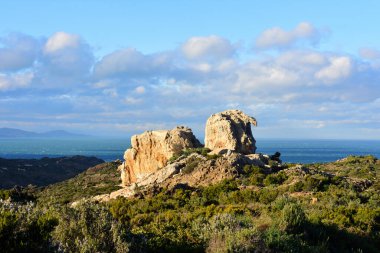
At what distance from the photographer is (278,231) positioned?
11.0 meters

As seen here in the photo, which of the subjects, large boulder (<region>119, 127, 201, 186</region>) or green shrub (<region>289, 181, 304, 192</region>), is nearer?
green shrub (<region>289, 181, 304, 192</region>)

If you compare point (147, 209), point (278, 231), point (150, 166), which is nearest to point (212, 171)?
point (147, 209)

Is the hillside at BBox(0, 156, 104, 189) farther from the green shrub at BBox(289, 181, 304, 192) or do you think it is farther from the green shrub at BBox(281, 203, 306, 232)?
the green shrub at BBox(281, 203, 306, 232)

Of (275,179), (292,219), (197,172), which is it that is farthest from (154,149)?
(292,219)

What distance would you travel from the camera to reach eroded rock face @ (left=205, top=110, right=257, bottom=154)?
130 feet

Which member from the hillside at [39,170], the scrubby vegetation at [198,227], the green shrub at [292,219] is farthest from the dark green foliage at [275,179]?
the hillside at [39,170]

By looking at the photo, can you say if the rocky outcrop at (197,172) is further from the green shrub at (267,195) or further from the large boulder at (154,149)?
the large boulder at (154,149)

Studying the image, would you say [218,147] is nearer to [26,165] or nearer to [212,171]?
[212,171]

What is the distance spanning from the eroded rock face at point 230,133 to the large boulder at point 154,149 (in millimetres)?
2630

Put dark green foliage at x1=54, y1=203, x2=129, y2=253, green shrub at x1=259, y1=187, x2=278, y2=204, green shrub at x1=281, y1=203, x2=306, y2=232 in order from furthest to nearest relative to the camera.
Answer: green shrub at x1=259, y1=187, x2=278, y2=204
green shrub at x1=281, y1=203, x2=306, y2=232
dark green foliage at x1=54, y1=203, x2=129, y2=253

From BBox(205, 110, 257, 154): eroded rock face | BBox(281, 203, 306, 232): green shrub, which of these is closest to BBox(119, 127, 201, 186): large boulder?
BBox(205, 110, 257, 154): eroded rock face

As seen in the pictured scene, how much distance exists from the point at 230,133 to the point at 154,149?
9.00 meters

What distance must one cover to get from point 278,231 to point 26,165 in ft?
340

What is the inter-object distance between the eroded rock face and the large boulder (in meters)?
2.63
